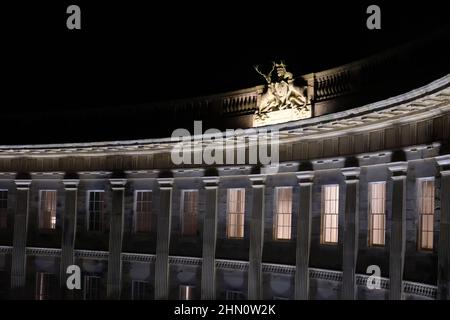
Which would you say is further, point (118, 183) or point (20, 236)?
point (20, 236)

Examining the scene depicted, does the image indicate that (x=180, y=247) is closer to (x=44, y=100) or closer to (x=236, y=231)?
(x=236, y=231)

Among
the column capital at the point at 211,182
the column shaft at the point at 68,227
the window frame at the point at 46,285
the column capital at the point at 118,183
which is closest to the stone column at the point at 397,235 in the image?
the column capital at the point at 211,182

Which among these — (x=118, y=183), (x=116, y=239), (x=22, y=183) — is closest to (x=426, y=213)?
(x=118, y=183)

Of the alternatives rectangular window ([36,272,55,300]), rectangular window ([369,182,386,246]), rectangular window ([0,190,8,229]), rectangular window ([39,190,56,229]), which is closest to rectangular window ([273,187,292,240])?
rectangular window ([369,182,386,246])

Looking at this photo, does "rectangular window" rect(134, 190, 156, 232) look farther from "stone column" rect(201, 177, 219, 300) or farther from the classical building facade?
"stone column" rect(201, 177, 219, 300)

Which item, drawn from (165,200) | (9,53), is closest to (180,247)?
(165,200)

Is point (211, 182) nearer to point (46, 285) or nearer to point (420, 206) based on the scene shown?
Answer: point (420, 206)

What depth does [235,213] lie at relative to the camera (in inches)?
1195

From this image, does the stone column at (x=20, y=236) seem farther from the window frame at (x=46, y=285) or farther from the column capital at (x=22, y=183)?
the window frame at (x=46, y=285)

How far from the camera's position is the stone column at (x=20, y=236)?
35.9m

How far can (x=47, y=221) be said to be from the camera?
36250 millimetres

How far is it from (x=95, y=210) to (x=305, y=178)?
41.8 feet

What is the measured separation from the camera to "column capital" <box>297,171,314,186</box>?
2681 cm

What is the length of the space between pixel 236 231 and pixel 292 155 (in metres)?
4.90
